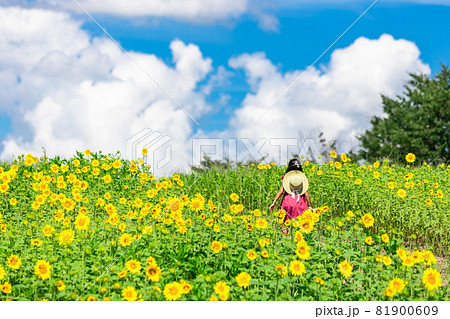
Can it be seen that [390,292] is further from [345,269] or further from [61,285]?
[61,285]

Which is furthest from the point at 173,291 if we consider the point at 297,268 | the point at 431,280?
the point at 431,280

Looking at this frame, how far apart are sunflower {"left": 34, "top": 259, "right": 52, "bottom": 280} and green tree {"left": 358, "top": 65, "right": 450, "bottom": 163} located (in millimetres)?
20243

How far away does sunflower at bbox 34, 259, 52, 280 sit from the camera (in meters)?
3.59

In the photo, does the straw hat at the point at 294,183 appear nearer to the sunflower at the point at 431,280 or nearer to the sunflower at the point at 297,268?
the sunflower at the point at 297,268

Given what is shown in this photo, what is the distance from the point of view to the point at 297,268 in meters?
3.65

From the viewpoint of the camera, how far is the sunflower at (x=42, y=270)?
3.59 metres

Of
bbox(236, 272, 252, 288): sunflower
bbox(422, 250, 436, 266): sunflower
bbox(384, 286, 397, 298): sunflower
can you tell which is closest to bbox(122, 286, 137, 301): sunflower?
bbox(236, 272, 252, 288): sunflower

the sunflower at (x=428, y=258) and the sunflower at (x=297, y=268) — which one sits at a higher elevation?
the sunflower at (x=428, y=258)

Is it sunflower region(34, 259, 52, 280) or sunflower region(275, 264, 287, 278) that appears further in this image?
sunflower region(34, 259, 52, 280)

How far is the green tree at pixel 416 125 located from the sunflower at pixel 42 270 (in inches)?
797

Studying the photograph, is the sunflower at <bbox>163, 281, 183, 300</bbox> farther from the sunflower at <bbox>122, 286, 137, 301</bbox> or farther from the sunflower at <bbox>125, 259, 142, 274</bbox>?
the sunflower at <bbox>125, 259, 142, 274</bbox>

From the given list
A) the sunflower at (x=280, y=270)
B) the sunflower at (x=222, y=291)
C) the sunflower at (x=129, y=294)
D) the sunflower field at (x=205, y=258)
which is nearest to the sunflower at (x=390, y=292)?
the sunflower field at (x=205, y=258)

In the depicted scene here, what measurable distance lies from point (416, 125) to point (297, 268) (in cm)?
2316

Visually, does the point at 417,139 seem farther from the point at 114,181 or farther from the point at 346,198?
the point at 114,181
